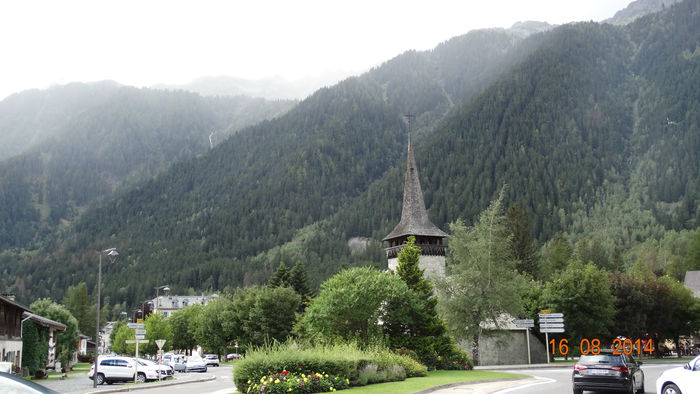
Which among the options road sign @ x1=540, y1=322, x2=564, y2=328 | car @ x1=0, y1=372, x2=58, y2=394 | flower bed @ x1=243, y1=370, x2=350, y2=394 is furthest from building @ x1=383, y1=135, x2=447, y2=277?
car @ x1=0, y1=372, x2=58, y2=394

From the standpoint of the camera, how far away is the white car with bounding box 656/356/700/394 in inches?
686

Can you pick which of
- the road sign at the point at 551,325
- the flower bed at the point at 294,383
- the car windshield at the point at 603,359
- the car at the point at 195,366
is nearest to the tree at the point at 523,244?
the road sign at the point at 551,325

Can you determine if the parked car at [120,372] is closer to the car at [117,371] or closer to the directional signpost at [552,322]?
the car at [117,371]

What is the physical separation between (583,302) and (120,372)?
1784 inches

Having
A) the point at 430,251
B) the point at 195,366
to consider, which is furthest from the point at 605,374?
the point at 430,251

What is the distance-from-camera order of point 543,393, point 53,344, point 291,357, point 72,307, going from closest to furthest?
point 543,393 → point 291,357 → point 53,344 → point 72,307

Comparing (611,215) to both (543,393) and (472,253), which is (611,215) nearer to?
(472,253)

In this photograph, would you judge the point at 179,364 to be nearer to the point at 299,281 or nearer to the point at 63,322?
the point at 299,281

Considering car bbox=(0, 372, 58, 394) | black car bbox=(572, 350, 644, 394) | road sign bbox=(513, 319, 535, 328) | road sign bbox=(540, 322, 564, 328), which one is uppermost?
car bbox=(0, 372, 58, 394)

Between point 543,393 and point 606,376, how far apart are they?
3160 millimetres

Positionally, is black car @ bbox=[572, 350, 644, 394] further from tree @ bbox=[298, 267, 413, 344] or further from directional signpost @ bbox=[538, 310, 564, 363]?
directional signpost @ bbox=[538, 310, 564, 363]

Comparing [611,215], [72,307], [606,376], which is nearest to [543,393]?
[606,376]

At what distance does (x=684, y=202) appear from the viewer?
19475 centimetres

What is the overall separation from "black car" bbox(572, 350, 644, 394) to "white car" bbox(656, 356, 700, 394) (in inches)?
193
